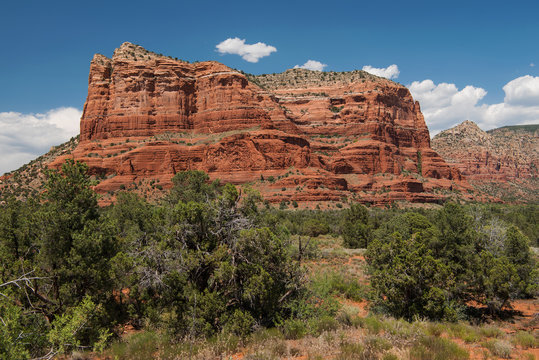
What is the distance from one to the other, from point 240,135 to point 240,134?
37cm

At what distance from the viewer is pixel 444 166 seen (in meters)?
104

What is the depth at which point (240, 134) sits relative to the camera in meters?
73.3

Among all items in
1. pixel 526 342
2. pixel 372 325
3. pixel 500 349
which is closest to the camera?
pixel 500 349

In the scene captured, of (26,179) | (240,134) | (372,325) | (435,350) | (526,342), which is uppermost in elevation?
(240,134)

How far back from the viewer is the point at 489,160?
151m

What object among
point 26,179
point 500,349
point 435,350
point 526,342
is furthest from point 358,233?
point 26,179

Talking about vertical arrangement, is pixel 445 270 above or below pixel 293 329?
above

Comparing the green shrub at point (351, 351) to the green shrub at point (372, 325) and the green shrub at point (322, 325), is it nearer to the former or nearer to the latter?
the green shrub at point (322, 325)

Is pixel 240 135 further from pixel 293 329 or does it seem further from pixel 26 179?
pixel 293 329

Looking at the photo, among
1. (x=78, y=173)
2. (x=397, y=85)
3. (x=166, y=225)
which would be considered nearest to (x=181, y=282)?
(x=166, y=225)

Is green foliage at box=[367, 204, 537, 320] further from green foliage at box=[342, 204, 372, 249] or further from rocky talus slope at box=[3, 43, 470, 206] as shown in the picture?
rocky talus slope at box=[3, 43, 470, 206]

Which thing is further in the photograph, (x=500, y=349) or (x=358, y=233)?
(x=358, y=233)

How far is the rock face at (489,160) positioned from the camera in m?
144

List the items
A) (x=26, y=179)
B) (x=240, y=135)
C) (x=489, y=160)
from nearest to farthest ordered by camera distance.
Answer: (x=26, y=179) < (x=240, y=135) < (x=489, y=160)
